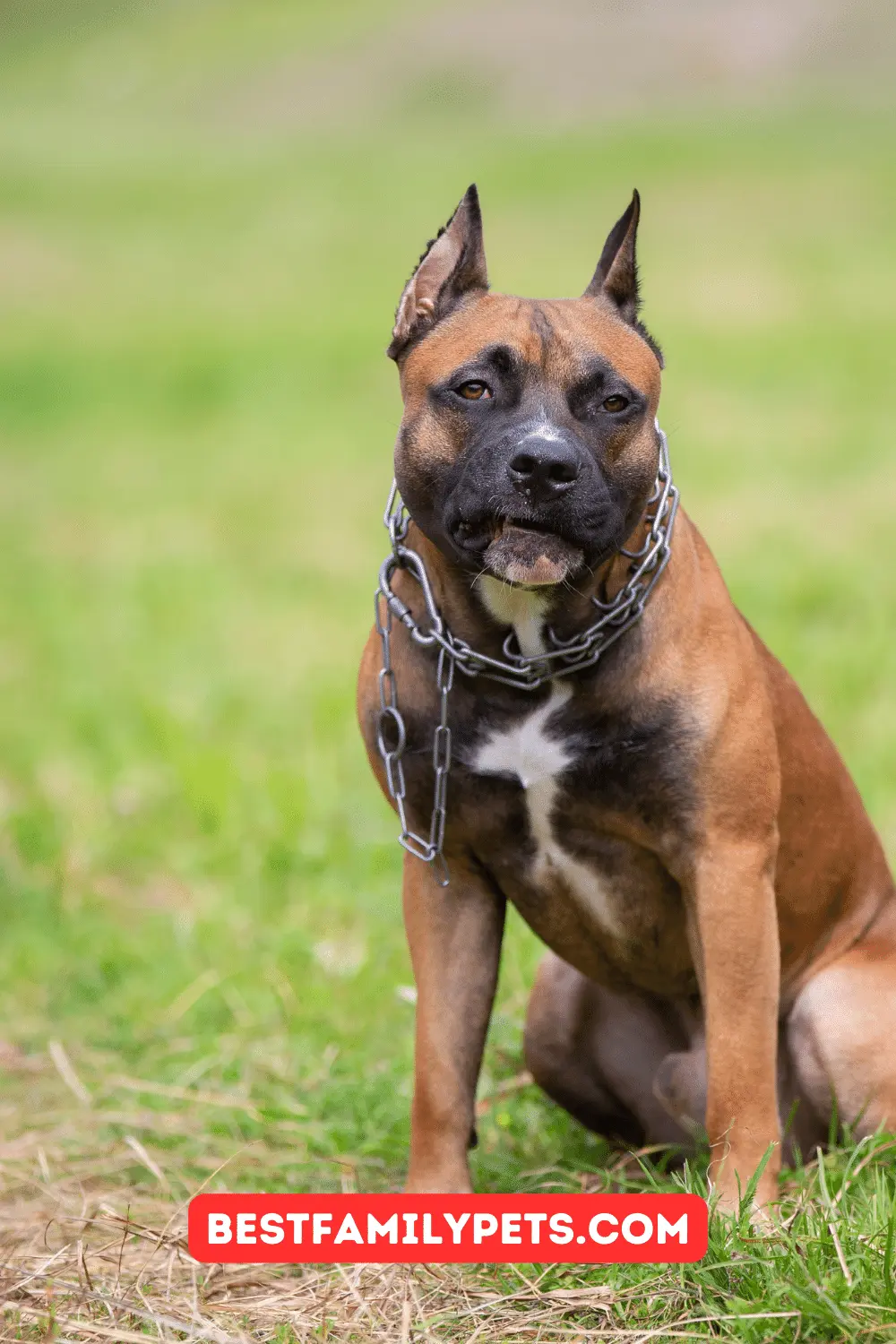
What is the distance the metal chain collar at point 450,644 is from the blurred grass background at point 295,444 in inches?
17.8

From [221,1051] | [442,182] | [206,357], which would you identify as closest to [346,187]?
[442,182]

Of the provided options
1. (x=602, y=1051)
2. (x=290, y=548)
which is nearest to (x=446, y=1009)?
(x=602, y=1051)

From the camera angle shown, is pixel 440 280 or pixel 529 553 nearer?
pixel 529 553

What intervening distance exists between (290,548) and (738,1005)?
22.2ft

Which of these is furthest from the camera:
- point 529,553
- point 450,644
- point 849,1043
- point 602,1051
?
point 602,1051

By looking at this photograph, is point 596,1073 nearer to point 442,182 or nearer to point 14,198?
point 442,182

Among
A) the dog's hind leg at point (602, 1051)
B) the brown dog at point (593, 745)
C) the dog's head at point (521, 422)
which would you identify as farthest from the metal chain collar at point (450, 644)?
the dog's hind leg at point (602, 1051)

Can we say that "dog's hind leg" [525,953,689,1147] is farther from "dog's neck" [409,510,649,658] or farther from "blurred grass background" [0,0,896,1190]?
"dog's neck" [409,510,649,658]

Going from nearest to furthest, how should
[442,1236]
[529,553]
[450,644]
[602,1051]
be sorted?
[529,553] < [442,1236] < [450,644] < [602,1051]

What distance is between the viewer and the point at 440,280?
315 cm

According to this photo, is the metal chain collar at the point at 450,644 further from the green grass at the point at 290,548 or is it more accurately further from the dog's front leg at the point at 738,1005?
the green grass at the point at 290,548

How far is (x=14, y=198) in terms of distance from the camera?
19.2 m

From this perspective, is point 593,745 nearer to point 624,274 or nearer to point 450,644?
point 450,644

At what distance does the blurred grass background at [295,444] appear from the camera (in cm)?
483
